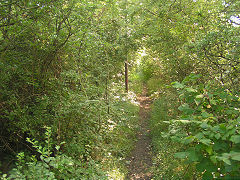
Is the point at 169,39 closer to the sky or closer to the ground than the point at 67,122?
closer to the sky

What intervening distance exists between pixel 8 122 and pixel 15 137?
0.34 m

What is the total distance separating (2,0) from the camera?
2809mm

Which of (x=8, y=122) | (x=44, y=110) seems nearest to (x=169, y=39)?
(x=44, y=110)

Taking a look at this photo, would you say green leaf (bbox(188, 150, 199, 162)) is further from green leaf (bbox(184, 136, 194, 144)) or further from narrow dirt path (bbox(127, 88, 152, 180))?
narrow dirt path (bbox(127, 88, 152, 180))

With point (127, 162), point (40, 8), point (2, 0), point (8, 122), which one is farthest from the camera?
point (127, 162)

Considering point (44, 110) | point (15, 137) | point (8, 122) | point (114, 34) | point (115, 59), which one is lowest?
point (15, 137)

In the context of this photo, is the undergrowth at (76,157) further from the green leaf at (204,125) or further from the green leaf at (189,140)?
the green leaf at (204,125)

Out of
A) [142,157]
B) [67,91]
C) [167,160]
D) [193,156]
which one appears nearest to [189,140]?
[193,156]

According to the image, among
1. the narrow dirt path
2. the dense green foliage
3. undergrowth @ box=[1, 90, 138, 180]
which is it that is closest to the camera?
undergrowth @ box=[1, 90, 138, 180]

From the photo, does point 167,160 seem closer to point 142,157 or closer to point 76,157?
point 142,157

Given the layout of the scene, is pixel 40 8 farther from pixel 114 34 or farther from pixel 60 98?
pixel 114 34

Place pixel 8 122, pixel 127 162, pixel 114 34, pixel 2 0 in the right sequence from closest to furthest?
pixel 2 0, pixel 8 122, pixel 127 162, pixel 114 34

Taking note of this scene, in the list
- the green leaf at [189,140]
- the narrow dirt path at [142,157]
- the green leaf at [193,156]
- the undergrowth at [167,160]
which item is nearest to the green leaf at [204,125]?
the green leaf at [189,140]

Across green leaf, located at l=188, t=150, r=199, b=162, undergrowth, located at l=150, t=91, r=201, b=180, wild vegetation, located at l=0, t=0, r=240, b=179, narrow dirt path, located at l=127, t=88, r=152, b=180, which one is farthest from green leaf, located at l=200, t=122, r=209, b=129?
narrow dirt path, located at l=127, t=88, r=152, b=180
